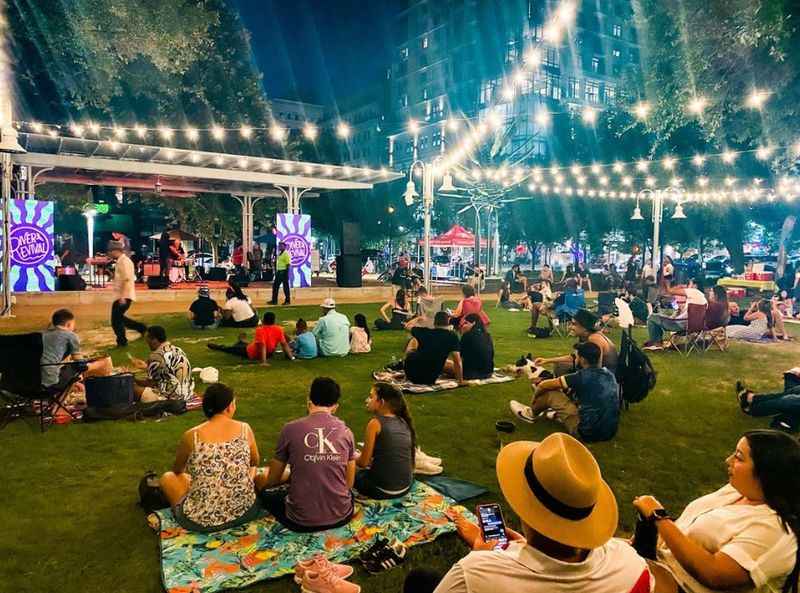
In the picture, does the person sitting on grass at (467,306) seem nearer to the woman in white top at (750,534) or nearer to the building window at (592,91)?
the woman in white top at (750,534)

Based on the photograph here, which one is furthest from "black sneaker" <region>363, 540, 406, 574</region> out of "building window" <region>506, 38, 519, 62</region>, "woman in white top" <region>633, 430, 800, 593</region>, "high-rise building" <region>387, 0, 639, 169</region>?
"building window" <region>506, 38, 519, 62</region>

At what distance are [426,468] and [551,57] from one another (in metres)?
74.2

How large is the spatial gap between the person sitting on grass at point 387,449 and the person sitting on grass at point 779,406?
466 centimetres

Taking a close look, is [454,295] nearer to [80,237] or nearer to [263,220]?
[263,220]

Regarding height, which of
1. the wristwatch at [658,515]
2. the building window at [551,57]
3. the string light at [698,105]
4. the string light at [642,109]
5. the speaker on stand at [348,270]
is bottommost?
the wristwatch at [658,515]

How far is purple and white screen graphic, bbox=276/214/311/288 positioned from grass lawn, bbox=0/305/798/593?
1128 cm

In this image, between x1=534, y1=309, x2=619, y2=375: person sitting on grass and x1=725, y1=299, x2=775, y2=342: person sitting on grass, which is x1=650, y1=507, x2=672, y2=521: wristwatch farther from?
x1=725, y1=299, x2=775, y2=342: person sitting on grass

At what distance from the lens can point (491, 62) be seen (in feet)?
249

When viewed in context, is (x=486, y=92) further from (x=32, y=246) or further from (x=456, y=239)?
(x=32, y=246)

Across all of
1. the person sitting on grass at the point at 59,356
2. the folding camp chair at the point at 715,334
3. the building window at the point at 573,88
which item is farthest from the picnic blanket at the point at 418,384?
the building window at the point at 573,88

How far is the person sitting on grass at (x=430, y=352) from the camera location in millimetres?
8555

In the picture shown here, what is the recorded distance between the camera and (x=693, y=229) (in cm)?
3984

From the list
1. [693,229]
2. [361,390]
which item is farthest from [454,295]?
[693,229]

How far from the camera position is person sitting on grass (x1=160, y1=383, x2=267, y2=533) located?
13.3 ft
